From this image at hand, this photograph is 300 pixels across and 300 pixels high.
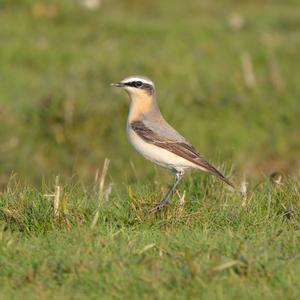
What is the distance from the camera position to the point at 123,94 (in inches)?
504

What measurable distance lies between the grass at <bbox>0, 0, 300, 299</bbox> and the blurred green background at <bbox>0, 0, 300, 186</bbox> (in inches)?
1.1

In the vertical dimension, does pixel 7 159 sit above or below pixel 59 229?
below

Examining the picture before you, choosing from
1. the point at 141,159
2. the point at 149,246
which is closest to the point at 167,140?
the point at 149,246

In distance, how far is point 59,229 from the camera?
655cm

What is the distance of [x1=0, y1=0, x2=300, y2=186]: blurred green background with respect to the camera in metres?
12.1

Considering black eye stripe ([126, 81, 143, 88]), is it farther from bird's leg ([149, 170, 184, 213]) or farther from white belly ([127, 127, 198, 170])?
bird's leg ([149, 170, 184, 213])

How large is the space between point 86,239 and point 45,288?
609 millimetres

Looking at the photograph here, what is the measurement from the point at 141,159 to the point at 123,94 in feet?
3.90

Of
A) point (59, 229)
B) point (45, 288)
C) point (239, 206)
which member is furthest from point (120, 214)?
point (45, 288)

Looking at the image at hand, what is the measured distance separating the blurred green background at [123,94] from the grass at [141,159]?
1.1 inches

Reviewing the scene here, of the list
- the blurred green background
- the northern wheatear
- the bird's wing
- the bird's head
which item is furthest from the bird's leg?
the blurred green background

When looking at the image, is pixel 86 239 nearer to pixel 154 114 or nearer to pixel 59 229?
pixel 59 229

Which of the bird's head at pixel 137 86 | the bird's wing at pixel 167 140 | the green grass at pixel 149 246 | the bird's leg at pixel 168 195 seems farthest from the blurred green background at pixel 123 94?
the green grass at pixel 149 246

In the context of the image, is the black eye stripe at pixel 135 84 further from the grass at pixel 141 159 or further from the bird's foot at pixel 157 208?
the bird's foot at pixel 157 208
